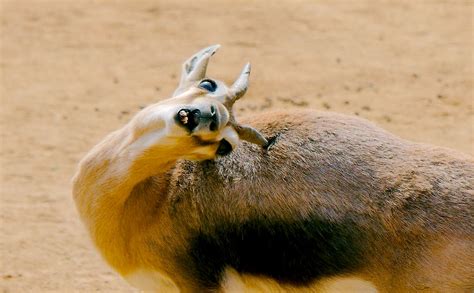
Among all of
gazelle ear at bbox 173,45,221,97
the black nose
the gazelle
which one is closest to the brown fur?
the gazelle

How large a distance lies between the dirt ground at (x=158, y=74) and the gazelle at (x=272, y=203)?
2470 mm

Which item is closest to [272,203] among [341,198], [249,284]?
[341,198]

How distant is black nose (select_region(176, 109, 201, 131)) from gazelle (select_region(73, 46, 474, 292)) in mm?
173

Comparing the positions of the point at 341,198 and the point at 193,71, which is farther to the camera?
the point at 193,71

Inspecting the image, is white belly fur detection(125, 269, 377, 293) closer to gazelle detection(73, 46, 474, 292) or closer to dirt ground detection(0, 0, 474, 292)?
gazelle detection(73, 46, 474, 292)

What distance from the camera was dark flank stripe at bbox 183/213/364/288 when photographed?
21.7ft

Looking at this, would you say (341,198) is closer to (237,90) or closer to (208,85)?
(237,90)

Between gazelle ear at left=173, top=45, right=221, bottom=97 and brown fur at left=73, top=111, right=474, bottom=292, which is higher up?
gazelle ear at left=173, top=45, right=221, bottom=97

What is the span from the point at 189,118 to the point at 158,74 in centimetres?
914

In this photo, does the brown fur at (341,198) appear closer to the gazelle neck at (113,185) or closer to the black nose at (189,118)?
the gazelle neck at (113,185)

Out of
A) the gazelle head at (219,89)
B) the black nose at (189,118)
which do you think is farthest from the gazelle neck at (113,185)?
the black nose at (189,118)

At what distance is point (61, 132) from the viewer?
507 inches

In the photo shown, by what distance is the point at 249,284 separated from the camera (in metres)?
7.02

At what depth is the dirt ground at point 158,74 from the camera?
10500mm
